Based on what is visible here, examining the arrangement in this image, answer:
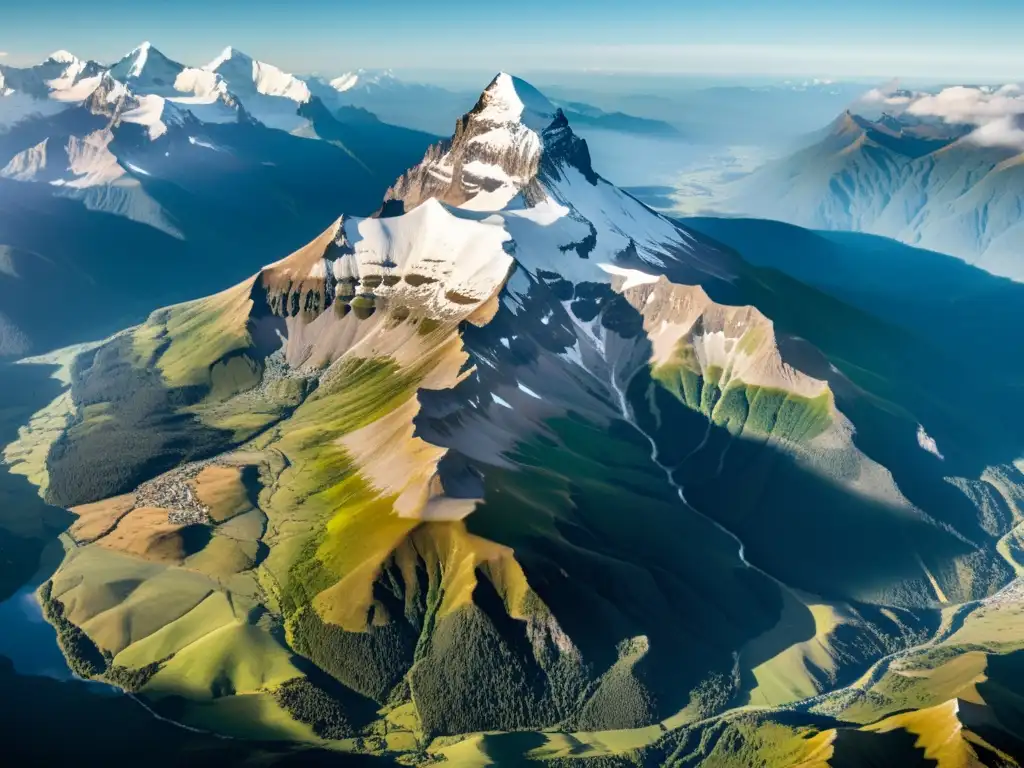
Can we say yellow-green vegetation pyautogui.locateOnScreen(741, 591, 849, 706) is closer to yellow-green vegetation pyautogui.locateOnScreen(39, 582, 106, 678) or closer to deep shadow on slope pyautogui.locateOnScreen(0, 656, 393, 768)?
deep shadow on slope pyautogui.locateOnScreen(0, 656, 393, 768)

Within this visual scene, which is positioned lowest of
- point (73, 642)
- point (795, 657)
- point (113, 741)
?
point (73, 642)

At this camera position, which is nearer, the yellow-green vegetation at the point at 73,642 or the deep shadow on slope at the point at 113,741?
the deep shadow on slope at the point at 113,741

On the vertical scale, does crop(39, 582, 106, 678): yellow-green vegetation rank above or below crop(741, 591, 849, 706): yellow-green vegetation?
below

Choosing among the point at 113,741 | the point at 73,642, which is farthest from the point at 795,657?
the point at 73,642

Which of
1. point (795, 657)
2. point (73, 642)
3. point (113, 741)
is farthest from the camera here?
point (795, 657)

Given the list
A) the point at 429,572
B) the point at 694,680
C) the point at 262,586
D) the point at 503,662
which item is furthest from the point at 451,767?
the point at 262,586

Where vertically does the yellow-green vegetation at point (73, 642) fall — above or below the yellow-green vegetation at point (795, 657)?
below

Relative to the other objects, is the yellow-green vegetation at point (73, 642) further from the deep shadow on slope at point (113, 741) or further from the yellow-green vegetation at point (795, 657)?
the yellow-green vegetation at point (795, 657)

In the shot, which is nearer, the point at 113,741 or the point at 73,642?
the point at 113,741

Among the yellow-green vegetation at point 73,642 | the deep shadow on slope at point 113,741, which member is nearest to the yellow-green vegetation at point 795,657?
the deep shadow on slope at point 113,741

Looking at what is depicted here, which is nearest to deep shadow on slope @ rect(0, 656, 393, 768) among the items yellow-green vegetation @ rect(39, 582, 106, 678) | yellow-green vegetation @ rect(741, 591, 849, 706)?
yellow-green vegetation @ rect(39, 582, 106, 678)

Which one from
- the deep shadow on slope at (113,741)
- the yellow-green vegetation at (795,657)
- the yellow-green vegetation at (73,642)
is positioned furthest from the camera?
the yellow-green vegetation at (795,657)

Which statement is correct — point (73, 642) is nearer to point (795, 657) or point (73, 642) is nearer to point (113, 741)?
point (113, 741)
